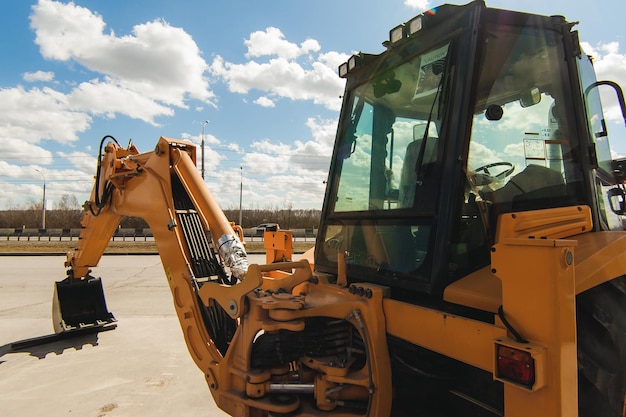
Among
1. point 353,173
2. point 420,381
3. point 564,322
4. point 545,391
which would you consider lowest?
point 420,381

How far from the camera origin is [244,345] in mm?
2672

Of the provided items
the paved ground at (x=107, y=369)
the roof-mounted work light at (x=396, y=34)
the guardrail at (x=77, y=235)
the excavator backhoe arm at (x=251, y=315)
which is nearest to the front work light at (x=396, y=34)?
the roof-mounted work light at (x=396, y=34)

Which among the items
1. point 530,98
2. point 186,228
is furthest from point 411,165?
point 186,228

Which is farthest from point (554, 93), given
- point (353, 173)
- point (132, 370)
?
point (132, 370)

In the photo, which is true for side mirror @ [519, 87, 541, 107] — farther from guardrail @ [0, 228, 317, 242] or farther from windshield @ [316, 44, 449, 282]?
guardrail @ [0, 228, 317, 242]

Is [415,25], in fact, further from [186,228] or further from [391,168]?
[186,228]

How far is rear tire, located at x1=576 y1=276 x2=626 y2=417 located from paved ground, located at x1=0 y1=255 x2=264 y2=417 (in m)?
Result: 2.95

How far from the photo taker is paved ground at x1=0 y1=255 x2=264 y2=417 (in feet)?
12.1

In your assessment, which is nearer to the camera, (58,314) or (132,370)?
(132,370)

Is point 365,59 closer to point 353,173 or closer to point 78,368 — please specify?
point 353,173

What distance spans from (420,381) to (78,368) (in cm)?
417

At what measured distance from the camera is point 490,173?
212 centimetres

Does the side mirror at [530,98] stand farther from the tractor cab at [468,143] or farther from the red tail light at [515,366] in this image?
the red tail light at [515,366]

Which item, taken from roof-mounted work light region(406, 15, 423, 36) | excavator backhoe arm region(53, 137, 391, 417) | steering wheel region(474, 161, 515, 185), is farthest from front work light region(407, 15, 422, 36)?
excavator backhoe arm region(53, 137, 391, 417)
